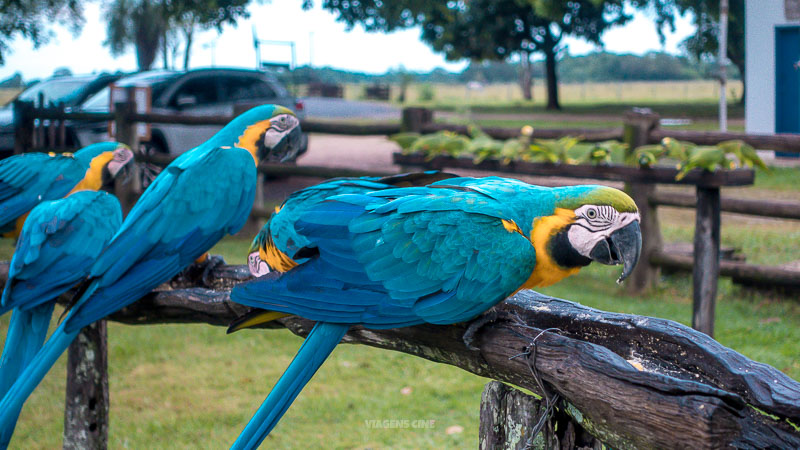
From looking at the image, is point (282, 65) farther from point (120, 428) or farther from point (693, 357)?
point (693, 357)

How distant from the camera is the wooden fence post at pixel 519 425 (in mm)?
1519

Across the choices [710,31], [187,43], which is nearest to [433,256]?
[710,31]

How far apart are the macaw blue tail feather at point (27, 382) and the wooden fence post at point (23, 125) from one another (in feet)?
22.1

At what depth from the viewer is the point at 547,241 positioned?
148 centimetres

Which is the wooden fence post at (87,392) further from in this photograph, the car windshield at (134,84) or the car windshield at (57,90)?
the car windshield at (57,90)

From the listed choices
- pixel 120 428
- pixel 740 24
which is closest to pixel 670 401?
pixel 120 428

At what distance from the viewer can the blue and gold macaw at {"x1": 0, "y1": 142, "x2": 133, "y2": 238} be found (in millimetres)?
2568

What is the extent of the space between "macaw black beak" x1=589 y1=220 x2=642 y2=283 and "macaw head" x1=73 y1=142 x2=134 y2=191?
1.93m

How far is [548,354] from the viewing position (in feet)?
4.66

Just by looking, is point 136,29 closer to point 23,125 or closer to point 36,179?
point 23,125

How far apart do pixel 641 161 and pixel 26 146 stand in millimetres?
6674

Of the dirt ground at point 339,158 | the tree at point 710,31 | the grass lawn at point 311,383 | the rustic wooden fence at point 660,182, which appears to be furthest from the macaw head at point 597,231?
the tree at point 710,31

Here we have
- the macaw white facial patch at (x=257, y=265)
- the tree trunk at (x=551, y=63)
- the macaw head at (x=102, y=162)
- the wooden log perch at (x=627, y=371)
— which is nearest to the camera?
the wooden log perch at (x=627, y=371)

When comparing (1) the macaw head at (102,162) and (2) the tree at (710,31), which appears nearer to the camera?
(1) the macaw head at (102,162)
